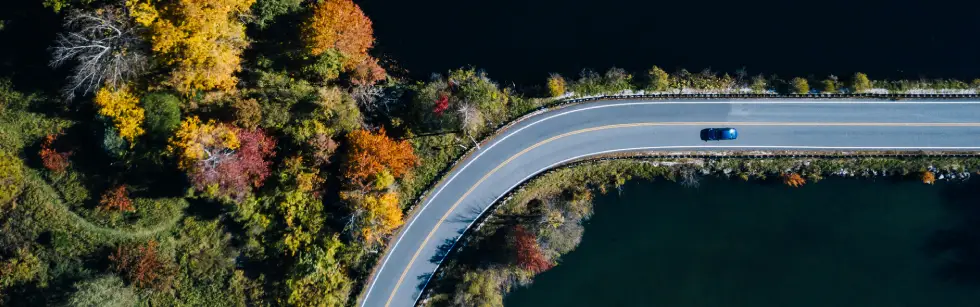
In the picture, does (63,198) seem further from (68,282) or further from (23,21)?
(23,21)

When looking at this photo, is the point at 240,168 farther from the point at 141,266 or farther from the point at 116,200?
the point at 141,266

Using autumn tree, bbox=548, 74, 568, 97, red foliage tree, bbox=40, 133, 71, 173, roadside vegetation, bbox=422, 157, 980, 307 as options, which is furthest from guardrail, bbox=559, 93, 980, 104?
red foliage tree, bbox=40, 133, 71, 173

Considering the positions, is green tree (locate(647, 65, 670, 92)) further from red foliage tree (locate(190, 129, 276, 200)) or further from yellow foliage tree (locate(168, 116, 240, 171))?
yellow foliage tree (locate(168, 116, 240, 171))

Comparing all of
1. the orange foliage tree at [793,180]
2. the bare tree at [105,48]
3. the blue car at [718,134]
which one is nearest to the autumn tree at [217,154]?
the bare tree at [105,48]

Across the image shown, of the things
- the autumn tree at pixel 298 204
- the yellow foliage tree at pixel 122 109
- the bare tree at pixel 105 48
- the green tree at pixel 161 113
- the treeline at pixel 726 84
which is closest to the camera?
the bare tree at pixel 105 48

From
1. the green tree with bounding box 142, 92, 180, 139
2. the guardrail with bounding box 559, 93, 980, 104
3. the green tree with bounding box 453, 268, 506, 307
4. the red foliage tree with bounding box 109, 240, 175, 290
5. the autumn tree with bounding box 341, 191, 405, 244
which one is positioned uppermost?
the guardrail with bounding box 559, 93, 980, 104

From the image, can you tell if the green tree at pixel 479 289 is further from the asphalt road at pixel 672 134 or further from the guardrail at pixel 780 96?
the guardrail at pixel 780 96

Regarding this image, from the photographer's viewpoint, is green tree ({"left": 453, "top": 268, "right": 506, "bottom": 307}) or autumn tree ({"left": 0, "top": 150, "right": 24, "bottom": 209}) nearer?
autumn tree ({"left": 0, "top": 150, "right": 24, "bottom": 209})
